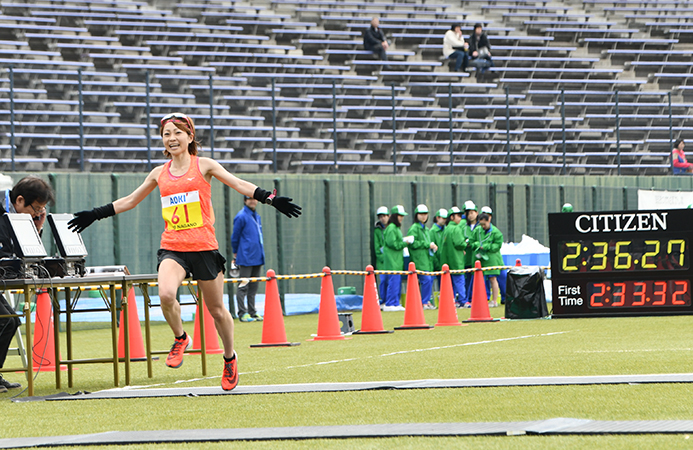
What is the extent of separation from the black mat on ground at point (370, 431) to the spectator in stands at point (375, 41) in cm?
2799

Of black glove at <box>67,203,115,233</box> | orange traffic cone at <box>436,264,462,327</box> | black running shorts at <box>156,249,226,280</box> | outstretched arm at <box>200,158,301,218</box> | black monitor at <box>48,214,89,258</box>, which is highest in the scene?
outstretched arm at <box>200,158,301,218</box>

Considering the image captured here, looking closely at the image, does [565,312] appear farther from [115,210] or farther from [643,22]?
[643,22]

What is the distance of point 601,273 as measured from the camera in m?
15.4

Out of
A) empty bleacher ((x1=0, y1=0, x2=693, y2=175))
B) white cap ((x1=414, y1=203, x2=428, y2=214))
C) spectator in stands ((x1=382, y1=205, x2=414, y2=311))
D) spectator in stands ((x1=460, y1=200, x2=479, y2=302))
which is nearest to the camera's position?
spectator in stands ((x1=382, y1=205, x2=414, y2=311))

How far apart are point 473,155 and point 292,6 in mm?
8713

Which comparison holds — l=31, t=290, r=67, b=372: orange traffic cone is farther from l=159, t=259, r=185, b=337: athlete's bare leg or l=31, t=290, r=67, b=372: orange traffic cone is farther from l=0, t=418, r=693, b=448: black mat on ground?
l=0, t=418, r=693, b=448: black mat on ground

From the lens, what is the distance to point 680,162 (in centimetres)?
3147

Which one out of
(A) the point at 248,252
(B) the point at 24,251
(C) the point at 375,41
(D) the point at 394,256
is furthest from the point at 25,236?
(C) the point at 375,41

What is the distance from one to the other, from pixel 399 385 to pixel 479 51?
27688 millimetres

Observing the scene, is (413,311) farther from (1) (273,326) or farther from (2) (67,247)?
(2) (67,247)

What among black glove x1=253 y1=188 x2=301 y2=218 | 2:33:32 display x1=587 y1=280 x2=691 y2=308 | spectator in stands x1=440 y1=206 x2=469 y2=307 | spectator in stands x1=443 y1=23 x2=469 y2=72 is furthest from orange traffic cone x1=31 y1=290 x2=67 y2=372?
spectator in stands x1=443 y1=23 x2=469 y2=72

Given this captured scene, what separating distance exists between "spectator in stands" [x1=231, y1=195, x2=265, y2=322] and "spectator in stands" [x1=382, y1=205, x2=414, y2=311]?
3.56m

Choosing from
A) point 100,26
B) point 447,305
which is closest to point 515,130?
point 100,26

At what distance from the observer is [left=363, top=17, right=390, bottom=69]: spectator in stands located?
3303cm
